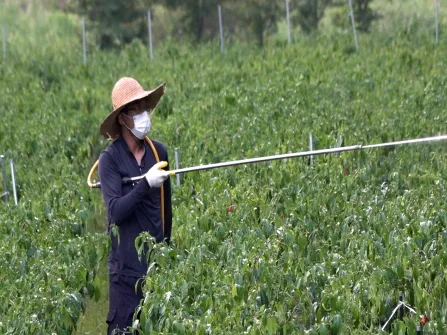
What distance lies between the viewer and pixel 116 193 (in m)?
6.00

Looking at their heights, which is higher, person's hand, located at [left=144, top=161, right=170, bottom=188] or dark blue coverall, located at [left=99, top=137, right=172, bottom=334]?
person's hand, located at [left=144, top=161, right=170, bottom=188]

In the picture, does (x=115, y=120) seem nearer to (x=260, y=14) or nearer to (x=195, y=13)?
(x=260, y=14)

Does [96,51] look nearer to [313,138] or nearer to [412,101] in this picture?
[412,101]

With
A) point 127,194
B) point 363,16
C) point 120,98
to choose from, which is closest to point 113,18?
point 363,16

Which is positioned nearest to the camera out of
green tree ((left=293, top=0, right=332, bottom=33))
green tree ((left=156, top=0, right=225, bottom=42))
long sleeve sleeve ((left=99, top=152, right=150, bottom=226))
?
long sleeve sleeve ((left=99, top=152, right=150, bottom=226))

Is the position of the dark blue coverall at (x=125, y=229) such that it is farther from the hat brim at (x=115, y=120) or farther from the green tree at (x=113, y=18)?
the green tree at (x=113, y=18)

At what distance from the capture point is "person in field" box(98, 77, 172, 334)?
6043mm

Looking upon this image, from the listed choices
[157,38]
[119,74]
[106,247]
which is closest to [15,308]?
[106,247]

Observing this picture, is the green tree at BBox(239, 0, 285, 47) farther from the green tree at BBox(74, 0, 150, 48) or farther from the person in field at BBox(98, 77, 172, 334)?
the person in field at BBox(98, 77, 172, 334)

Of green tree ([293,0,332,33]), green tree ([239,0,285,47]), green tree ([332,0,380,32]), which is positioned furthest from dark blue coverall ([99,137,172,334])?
green tree ([293,0,332,33])

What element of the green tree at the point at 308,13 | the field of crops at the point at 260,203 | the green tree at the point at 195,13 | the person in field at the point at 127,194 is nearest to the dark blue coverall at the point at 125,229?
the person in field at the point at 127,194

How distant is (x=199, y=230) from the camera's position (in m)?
7.39

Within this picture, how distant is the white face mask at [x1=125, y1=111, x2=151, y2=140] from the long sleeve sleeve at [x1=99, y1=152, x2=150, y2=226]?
0.64 ft

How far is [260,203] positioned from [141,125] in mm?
2127
